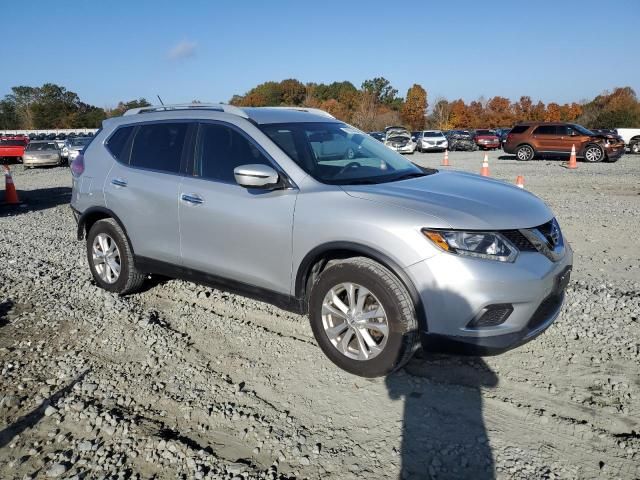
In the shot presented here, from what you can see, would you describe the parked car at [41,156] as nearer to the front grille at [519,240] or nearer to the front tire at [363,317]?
→ the front tire at [363,317]

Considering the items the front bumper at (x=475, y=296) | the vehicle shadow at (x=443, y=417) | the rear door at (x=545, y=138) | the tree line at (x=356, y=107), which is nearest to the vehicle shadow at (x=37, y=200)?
the vehicle shadow at (x=443, y=417)

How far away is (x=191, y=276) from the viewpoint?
4.33 metres

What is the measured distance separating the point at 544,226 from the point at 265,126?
223cm

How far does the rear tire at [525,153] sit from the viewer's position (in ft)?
75.6

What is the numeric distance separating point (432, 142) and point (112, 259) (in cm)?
2909

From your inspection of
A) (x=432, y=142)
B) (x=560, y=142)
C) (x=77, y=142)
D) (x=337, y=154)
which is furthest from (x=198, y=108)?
(x=432, y=142)

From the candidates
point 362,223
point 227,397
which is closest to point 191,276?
point 227,397

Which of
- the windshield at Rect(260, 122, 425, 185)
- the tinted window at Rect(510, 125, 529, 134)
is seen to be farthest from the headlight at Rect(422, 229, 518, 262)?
the tinted window at Rect(510, 125, 529, 134)

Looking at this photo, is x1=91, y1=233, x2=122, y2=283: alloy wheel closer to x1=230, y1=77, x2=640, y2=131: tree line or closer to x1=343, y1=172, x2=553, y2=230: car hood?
x1=343, y1=172, x2=553, y2=230: car hood

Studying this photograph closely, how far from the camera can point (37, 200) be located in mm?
13250

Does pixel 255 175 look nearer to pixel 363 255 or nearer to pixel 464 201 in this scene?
pixel 363 255

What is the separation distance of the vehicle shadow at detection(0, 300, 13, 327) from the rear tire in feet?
74.3

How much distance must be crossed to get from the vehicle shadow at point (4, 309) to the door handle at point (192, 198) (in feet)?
6.60

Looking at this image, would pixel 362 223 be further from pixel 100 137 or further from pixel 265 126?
pixel 100 137
